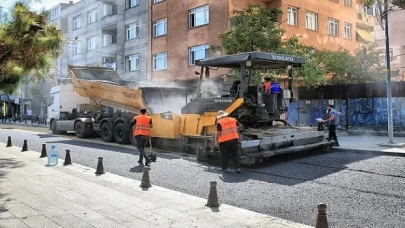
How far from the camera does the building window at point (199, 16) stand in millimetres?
26047

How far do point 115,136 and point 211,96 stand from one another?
20.0 ft

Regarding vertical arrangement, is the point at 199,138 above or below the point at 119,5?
below

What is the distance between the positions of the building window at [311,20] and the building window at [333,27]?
1.97m

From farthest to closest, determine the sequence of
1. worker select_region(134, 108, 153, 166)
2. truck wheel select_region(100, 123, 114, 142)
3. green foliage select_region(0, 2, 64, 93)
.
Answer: truck wheel select_region(100, 123, 114, 142)
worker select_region(134, 108, 153, 166)
green foliage select_region(0, 2, 64, 93)

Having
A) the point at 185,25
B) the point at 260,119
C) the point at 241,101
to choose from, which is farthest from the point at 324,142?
the point at 185,25

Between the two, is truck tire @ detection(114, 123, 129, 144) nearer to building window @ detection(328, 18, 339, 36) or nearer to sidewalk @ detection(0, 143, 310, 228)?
sidewalk @ detection(0, 143, 310, 228)

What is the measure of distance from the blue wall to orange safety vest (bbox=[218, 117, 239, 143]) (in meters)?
13.1

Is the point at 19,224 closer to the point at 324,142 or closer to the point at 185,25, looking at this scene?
the point at 324,142

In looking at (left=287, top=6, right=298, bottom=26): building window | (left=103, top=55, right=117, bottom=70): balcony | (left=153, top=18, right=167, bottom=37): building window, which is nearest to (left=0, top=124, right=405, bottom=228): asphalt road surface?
(left=287, top=6, right=298, bottom=26): building window

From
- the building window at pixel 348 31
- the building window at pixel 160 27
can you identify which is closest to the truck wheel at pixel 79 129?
the building window at pixel 160 27

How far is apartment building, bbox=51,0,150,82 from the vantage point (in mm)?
32519

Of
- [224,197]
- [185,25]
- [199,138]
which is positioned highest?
[185,25]

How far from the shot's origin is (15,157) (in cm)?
1271

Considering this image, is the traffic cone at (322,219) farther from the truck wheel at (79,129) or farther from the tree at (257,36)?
the truck wheel at (79,129)
